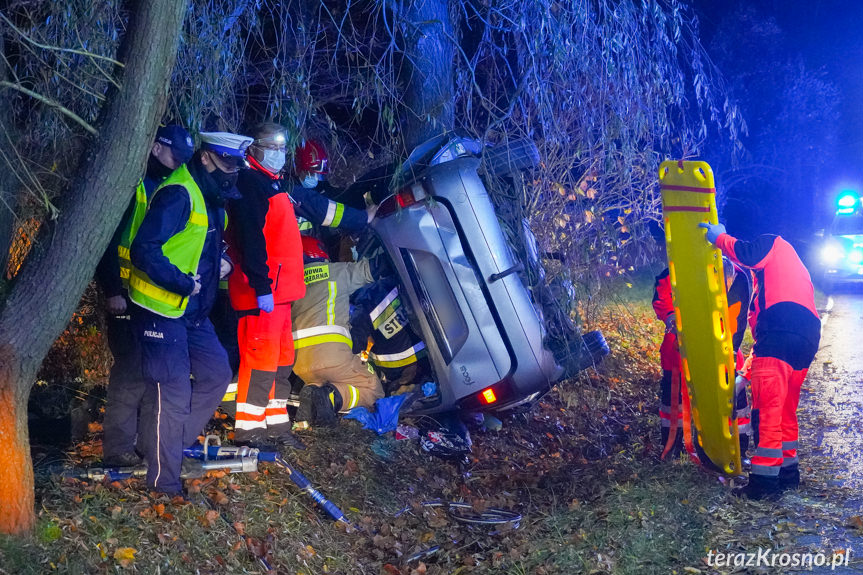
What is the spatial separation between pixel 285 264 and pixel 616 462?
2.77 meters

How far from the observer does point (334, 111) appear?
7180mm

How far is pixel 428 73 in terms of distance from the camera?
19.2ft

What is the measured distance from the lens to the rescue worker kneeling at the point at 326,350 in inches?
210

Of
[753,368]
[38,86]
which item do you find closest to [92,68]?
[38,86]

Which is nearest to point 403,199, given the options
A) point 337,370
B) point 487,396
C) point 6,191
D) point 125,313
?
point 337,370

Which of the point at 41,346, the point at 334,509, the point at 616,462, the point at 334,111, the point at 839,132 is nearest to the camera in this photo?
the point at 41,346

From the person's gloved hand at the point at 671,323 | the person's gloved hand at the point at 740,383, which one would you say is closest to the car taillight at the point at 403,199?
the person's gloved hand at the point at 671,323

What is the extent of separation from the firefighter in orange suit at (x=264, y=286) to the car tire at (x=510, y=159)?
143cm

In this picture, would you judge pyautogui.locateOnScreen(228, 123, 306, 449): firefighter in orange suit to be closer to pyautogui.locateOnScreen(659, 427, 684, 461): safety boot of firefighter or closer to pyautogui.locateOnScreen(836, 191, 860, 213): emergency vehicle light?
pyautogui.locateOnScreen(659, 427, 684, 461): safety boot of firefighter

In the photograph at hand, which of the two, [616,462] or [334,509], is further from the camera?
[616,462]

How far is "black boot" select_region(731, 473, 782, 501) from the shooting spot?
4922 millimetres

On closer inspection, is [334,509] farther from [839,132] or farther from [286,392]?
[839,132]

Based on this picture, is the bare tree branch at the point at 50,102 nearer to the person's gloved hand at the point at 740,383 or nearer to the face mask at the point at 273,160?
the face mask at the point at 273,160

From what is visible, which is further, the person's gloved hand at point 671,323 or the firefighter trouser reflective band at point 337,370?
the person's gloved hand at point 671,323
